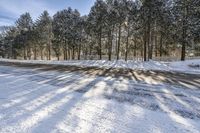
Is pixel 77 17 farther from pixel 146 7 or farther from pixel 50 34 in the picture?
pixel 146 7

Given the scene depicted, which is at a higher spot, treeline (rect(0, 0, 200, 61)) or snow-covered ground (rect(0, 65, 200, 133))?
treeline (rect(0, 0, 200, 61))

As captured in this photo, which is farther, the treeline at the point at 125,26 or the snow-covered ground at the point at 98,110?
the treeline at the point at 125,26

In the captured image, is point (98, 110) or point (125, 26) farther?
point (125, 26)

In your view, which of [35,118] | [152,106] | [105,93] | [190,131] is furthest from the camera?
[105,93]

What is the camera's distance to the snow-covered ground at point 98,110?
15.3ft

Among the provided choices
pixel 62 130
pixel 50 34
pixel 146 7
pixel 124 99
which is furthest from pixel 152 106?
pixel 50 34

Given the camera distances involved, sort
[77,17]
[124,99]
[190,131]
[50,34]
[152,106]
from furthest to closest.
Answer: [50,34], [77,17], [124,99], [152,106], [190,131]

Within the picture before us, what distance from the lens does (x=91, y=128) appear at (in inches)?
182

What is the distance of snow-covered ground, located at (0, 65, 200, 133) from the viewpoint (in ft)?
15.3

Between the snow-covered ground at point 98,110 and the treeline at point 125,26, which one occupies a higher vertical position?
the treeline at point 125,26

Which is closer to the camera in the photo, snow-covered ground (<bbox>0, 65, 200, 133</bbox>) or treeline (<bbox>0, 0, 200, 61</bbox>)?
snow-covered ground (<bbox>0, 65, 200, 133</bbox>)

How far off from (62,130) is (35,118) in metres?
0.98

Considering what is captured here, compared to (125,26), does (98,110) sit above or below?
below

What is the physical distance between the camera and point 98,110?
577 cm
